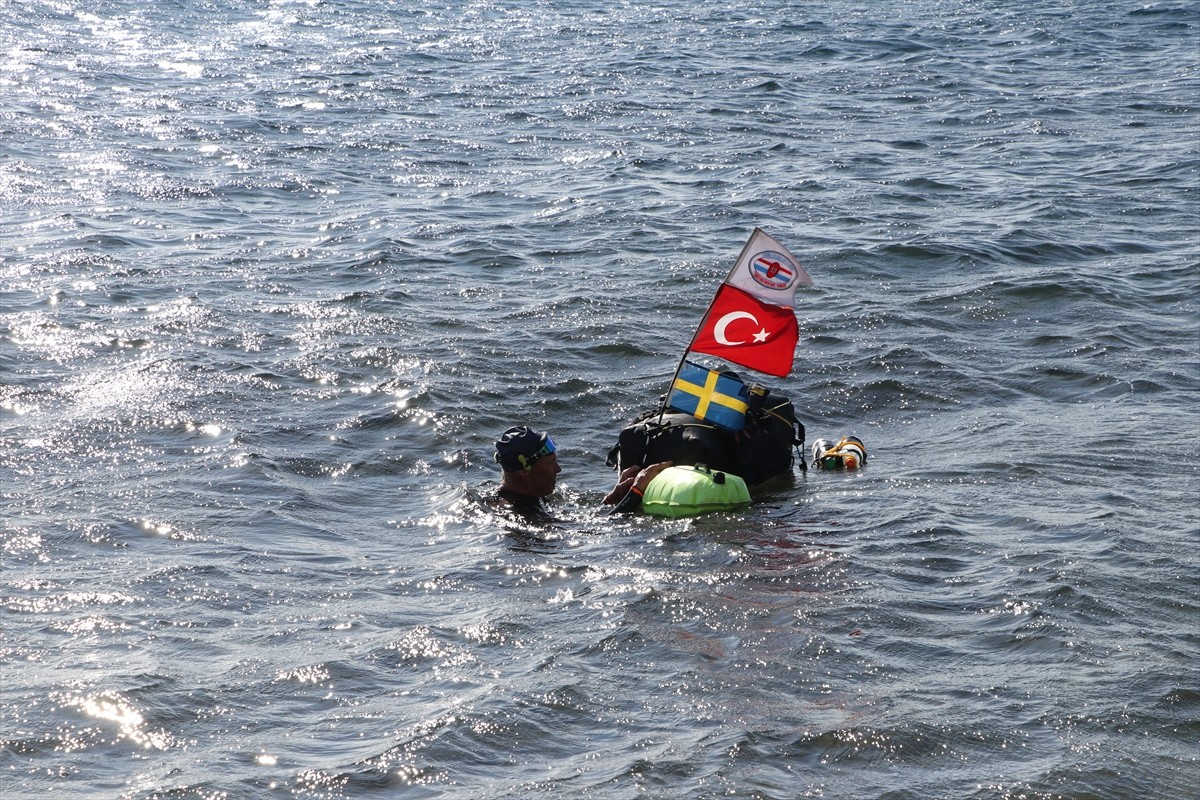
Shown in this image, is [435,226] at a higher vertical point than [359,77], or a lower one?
lower

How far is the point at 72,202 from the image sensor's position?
17172 mm

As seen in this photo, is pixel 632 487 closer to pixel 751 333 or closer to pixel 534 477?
pixel 534 477

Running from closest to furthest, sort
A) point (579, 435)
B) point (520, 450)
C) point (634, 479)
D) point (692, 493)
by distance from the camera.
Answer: point (692, 493) < point (520, 450) < point (634, 479) < point (579, 435)

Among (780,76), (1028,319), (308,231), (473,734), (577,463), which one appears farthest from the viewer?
(780,76)

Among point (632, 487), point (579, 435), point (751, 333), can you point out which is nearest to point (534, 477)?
point (632, 487)

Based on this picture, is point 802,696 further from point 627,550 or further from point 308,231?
point 308,231

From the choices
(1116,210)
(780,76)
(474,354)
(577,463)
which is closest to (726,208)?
(1116,210)

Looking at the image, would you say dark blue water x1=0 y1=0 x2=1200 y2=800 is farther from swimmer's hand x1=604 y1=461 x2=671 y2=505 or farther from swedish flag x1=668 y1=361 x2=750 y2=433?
swedish flag x1=668 y1=361 x2=750 y2=433

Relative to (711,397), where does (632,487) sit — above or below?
below

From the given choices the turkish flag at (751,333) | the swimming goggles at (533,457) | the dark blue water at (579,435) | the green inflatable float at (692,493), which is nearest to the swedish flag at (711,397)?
the turkish flag at (751,333)

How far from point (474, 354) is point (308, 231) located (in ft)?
15.9

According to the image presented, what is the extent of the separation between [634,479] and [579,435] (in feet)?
6.19

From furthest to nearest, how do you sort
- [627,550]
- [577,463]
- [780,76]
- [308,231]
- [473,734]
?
[780,76] < [308,231] < [577,463] < [627,550] < [473,734]

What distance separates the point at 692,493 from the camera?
28.5ft
